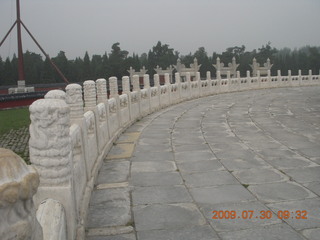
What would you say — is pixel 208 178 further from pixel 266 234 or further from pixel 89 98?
pixel 89 98

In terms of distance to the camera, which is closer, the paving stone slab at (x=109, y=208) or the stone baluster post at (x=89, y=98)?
the paving stone slab at (x=109, y=208)

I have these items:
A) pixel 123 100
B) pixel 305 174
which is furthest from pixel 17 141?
pixel 305 174

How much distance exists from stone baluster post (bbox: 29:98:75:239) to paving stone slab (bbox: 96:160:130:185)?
6.55 ft

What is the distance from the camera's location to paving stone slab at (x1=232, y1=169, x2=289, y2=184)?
443cm

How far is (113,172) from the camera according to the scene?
5043 millimetres

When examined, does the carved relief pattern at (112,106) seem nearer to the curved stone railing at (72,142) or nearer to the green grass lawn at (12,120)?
the curved stone railing at (72,142)

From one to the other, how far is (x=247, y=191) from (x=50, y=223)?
104 inches

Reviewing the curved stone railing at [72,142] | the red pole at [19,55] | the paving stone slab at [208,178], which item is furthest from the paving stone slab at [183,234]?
the red pole at [19,55]

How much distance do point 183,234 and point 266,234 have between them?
0.76 m

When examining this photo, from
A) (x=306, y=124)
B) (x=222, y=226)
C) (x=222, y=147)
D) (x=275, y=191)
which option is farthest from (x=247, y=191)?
(x=306, y=124)

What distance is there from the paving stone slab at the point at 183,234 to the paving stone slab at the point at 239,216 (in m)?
0.12

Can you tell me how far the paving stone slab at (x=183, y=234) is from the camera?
3022 millimetres

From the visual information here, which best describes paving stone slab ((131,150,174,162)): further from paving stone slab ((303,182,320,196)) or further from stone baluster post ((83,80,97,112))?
paving stone slab ((303,182,320,196))
